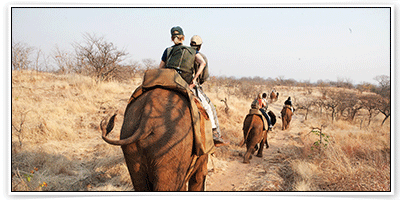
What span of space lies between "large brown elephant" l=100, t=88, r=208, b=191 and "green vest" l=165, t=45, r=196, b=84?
80cm

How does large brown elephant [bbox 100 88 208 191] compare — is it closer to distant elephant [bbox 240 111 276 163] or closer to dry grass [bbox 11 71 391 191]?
dry grass [bbox 11 71 391 191]

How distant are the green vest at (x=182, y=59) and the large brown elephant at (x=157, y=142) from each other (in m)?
0.80

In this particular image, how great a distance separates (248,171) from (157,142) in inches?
225

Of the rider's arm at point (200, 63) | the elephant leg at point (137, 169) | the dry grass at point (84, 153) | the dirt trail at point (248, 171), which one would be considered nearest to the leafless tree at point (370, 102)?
the dry grass at point (84, 153)

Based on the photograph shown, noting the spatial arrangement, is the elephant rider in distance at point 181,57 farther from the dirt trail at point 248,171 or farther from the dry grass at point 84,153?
the dirt trail at point 248,171

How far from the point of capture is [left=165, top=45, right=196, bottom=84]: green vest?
3.26 meters

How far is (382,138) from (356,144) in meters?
1.49

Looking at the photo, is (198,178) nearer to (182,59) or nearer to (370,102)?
(182,59)

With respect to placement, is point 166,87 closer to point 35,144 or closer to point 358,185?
point 358,185

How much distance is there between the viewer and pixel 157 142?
228cm

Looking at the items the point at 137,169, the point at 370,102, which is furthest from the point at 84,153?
the point at 370,102

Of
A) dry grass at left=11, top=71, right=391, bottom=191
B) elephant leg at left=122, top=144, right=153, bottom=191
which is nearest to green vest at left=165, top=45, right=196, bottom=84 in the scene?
elephant leg at left=122, top=144, right=153, bottom=191

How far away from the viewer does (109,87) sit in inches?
486
